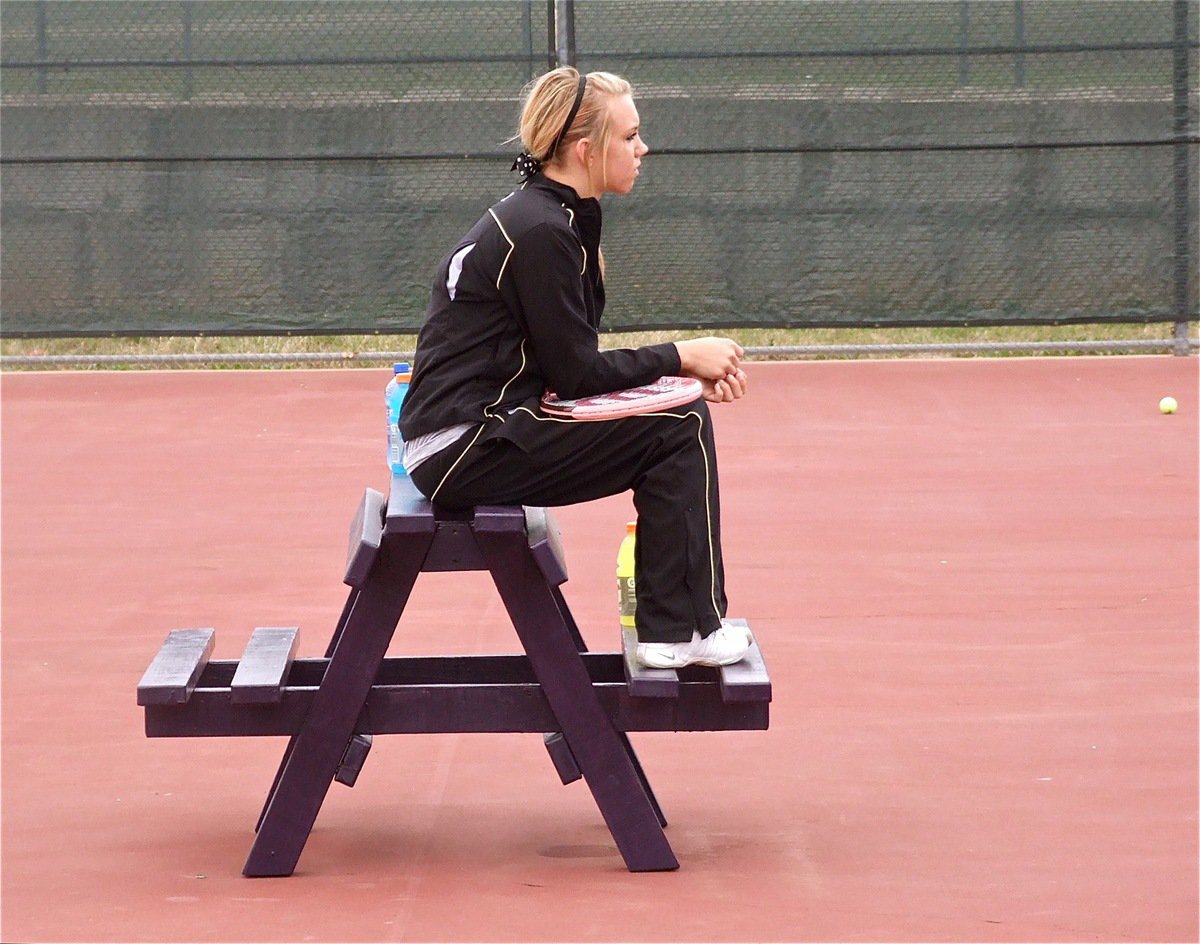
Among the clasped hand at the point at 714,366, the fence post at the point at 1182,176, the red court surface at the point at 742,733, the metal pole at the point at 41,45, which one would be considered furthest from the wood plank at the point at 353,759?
the fence post at the point at 1182,176

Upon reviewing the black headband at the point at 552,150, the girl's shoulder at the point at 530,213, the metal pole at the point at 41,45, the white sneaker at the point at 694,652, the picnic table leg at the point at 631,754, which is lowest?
the picnic table leg at the point at 631,754

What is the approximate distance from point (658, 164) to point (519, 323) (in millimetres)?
7571

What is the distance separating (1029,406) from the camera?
985 cm

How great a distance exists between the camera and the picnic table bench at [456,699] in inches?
148

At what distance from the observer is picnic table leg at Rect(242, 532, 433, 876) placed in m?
3.76

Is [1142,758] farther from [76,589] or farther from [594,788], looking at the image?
[76,589]

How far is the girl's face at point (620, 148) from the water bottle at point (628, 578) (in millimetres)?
744

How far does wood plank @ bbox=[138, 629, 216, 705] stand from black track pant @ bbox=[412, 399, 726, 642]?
63cm

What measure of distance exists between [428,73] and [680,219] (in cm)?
184

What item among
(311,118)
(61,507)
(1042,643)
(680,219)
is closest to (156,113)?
(311,118)

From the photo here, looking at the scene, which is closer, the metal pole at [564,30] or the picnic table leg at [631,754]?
the picnic table leg at [631,754]

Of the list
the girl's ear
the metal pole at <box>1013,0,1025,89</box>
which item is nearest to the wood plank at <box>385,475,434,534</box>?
the girl's ear

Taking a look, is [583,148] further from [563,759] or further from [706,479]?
[563,759]

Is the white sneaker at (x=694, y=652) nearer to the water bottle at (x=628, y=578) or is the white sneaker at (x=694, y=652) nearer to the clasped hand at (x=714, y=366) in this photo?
the water bottle at (x=628, y=578)
